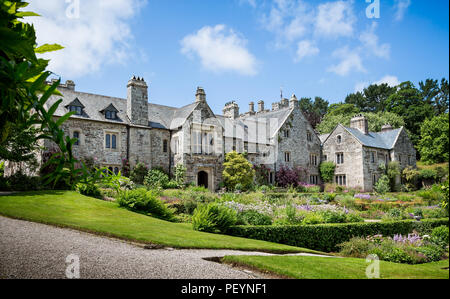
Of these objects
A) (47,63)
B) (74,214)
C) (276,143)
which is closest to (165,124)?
(276,143)

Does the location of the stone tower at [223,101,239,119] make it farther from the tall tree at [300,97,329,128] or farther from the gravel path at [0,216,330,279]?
the tall tree at [300,97,329,128]

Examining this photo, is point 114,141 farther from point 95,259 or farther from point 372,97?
point 372,97

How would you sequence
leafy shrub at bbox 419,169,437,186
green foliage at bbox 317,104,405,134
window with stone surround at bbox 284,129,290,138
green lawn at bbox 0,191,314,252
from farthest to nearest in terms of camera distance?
1. green foliage at bbox 317,104,405,134
2. leafy shrub at bbox 419,169,437,186
3. window with stone surround at bbox 284,129,290,138
4. green lawn at bbox 0,191,314,252

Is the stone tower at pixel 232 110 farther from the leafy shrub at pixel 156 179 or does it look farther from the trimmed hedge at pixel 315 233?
the trimmed hedge at pixel 315 233

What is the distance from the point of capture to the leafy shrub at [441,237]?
1339 centimetres

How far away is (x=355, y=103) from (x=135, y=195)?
54952mm

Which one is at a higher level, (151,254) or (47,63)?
(47,63)

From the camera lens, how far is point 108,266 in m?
6.62

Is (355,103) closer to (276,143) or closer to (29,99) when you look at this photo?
(276,143)

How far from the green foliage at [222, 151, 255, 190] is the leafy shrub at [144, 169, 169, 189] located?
191 inches

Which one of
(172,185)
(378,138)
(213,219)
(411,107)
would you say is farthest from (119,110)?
(411,107)

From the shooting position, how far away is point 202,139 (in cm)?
2711

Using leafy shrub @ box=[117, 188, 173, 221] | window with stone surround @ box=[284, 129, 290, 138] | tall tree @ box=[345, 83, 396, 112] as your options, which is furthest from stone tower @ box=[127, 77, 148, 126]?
tall tree @ box=[345, 83, 396, 112]

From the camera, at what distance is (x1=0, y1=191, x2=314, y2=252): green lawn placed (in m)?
9.79
